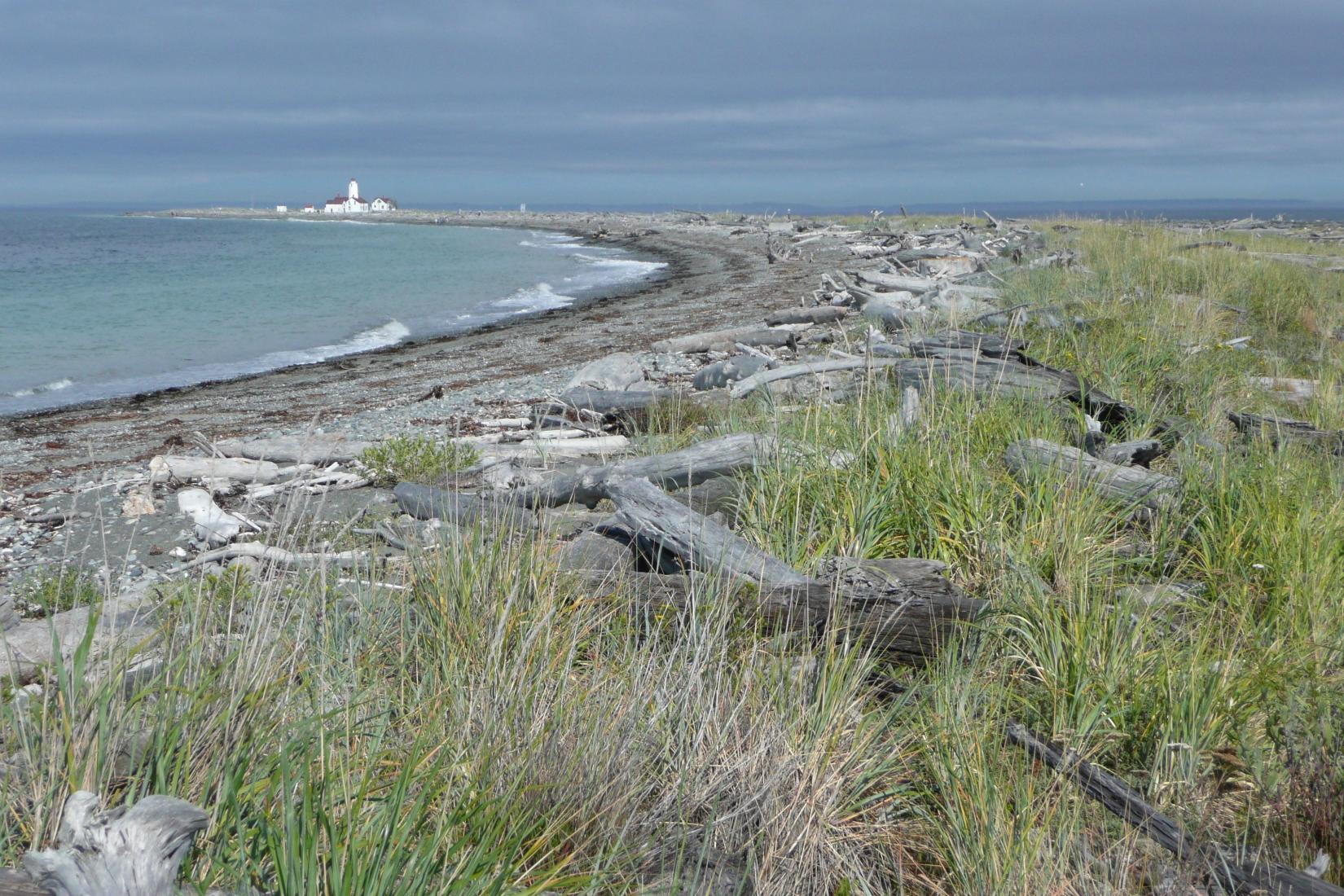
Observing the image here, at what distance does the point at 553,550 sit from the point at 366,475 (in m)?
4.15

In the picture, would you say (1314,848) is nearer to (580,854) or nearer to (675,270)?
(580,854)

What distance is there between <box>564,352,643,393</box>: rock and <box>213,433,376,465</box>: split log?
2654 millimetres

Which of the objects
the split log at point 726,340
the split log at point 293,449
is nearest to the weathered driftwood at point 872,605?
the split log at point 293,449

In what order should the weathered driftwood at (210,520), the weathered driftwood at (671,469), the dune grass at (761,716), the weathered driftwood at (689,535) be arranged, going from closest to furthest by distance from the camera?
the dune grass at (761,716) < the weathered driftwood at (689,535) < the weathered driftwood at (671,469) < the weathered driftwood at (210,520)

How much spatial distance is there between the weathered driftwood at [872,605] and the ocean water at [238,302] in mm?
15440

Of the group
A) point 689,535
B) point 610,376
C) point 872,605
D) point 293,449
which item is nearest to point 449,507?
point 689,535

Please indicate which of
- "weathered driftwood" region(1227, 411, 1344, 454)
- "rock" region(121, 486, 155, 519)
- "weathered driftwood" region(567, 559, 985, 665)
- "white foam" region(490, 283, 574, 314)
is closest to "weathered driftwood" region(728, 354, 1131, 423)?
"weathered driftwood" region(1227, 411, 1344, 454)

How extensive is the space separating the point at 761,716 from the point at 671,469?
117 inches

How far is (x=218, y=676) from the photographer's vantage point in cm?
261

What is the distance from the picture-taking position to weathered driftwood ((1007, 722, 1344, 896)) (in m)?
2.46

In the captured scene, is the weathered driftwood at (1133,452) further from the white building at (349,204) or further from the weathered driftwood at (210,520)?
the white building at (349,204)

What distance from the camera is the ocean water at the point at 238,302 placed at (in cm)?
1941

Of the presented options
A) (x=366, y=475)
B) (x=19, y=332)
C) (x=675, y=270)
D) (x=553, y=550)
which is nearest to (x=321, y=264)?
(x=675, y=270)

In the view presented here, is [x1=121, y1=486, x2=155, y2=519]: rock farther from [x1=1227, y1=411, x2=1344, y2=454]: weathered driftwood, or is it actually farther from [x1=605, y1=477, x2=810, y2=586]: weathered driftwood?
[x1=1227, y1=411, x2=1344, y2=454]: weathered driftwood
